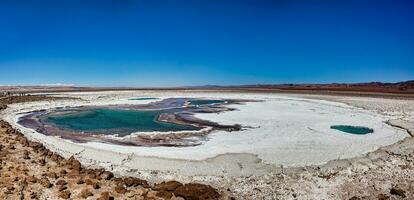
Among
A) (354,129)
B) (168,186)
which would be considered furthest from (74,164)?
(354,129)

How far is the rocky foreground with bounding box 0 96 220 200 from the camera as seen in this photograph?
861cm

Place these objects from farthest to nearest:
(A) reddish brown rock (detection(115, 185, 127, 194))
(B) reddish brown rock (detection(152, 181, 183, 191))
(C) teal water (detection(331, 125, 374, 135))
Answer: (C) teal water (detection(331, 125, 374, 135)), (B) reddish brown rock (detection(152, 181, 183, 191)), (A) reddish brown rock (detection(115, 185, 127, 194))

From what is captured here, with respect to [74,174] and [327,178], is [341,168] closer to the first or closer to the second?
[327,178]

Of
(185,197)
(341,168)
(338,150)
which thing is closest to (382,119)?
(338,150)

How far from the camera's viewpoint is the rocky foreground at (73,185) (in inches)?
339

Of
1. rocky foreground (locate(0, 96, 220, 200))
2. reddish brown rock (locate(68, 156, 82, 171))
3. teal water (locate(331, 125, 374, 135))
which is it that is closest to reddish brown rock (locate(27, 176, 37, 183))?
rocky foreground (locate(0, 96, 220, 200))

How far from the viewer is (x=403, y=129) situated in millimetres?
17359

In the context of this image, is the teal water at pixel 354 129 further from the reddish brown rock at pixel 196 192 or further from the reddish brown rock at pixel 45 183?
the reddish brown rock at pixel 45 183

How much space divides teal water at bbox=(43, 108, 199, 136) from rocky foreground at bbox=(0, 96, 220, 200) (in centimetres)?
605

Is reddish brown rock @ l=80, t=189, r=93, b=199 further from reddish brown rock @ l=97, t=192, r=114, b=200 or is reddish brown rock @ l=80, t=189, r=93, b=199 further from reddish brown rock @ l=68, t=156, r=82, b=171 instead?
reddish brown rock @ l=68, t=156, r=82, b=171

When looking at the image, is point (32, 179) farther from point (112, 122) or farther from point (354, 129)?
point (354, 129)

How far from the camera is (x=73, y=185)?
923 cm

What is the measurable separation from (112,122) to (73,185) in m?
12.4

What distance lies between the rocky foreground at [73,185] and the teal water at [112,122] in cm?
605
